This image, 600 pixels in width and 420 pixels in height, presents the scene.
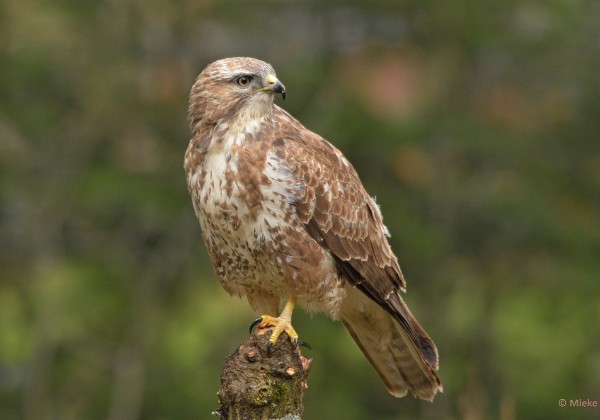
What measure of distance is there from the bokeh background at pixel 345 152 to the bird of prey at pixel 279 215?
6039 mm

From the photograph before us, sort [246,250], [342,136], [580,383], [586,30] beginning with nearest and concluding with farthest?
[246,250], [342,136], [580,383], [586,30]

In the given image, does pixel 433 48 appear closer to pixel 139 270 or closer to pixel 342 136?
pixel 342 136

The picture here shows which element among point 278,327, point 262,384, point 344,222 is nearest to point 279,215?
point 344,222

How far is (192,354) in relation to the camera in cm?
1334

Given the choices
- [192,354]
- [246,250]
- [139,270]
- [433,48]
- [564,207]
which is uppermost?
[433,48]

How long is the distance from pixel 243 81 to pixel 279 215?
27.2 inches

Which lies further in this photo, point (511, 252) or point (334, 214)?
point (511, 252)

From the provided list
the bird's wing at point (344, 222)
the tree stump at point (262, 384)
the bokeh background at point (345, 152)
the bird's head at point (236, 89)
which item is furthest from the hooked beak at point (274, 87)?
the bokeh background at point (345, 152)

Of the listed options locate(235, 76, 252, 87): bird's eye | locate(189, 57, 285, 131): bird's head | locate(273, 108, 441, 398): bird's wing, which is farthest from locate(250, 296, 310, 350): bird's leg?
locate(235, 76, 252, 87): bird's eye

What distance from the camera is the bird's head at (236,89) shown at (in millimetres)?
6461

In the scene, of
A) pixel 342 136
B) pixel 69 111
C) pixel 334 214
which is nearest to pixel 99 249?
pixel 69 111

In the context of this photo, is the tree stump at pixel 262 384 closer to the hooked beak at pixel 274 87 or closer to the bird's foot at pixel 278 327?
the bird's foot at pixel 278 327

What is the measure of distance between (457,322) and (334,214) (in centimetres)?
747

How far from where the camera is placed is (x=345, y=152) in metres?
13.0
